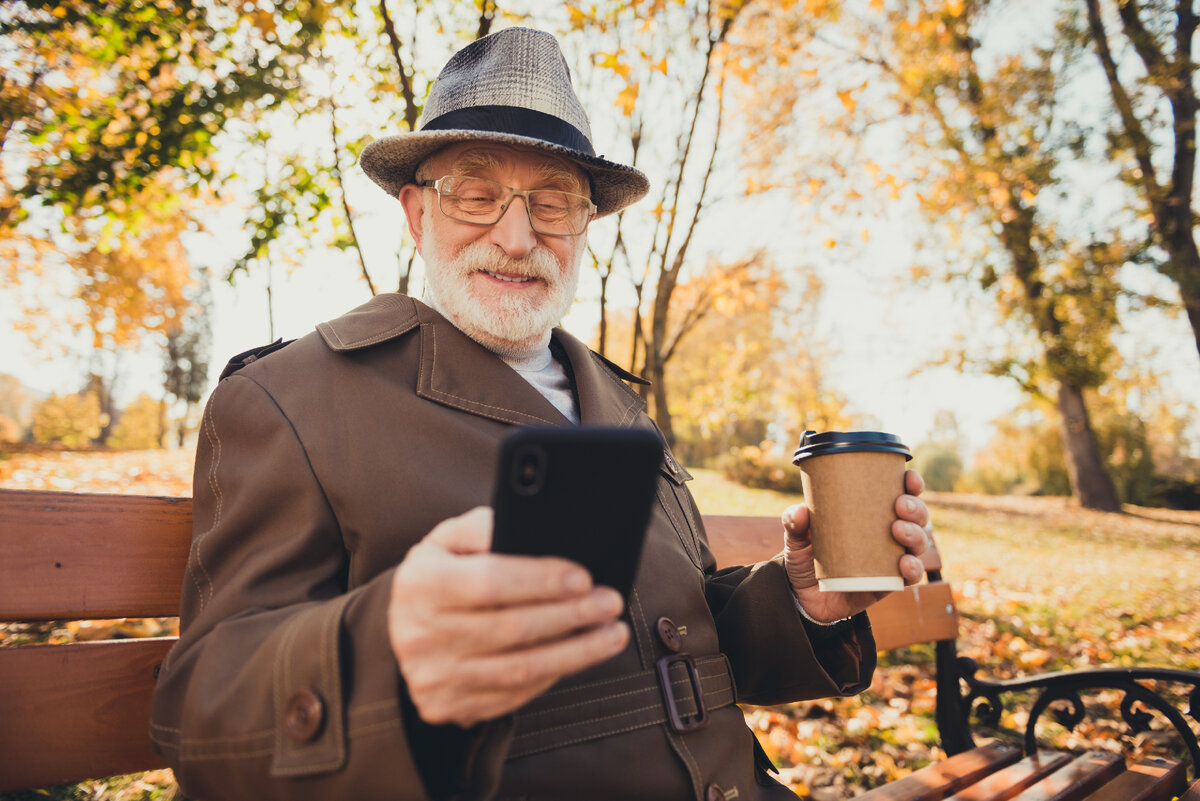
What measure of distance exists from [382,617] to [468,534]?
232 millimetres

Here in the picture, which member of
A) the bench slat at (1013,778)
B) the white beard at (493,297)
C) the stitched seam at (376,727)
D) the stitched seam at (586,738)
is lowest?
the bench slat at (1013,778)

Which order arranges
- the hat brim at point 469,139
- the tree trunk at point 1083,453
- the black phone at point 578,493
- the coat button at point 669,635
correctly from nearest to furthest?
the black phone at point 578,493 < the coat button at point 669,635 < the hat brim at point 469,139 < the tree trunk at point 1083,453

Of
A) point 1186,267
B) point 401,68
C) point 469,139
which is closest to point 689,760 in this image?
point 469,139

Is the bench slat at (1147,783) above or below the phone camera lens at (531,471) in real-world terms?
below

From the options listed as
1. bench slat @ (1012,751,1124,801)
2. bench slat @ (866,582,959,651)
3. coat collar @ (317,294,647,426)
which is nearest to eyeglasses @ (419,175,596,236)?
coat collar @ (317,294,647,426)

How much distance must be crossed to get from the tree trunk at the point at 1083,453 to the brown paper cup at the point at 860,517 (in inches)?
648

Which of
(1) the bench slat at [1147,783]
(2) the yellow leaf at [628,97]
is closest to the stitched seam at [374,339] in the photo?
(1) the bench slat at [1147,783]

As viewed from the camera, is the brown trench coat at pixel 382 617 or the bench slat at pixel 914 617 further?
the bench slat at pixel 914 617

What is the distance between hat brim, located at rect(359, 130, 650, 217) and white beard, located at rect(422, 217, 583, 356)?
0.66 ft

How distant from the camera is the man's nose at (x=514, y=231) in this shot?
6.32ft

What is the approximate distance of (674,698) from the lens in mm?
1553

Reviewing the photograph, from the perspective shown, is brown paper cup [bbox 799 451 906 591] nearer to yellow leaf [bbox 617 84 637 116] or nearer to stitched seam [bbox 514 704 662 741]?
stitched seam [bbox 514 704 662 741]

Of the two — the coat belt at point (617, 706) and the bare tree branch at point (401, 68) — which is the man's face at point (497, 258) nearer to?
the coat belt at point (617, 706)

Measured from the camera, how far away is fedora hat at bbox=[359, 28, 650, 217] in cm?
189
